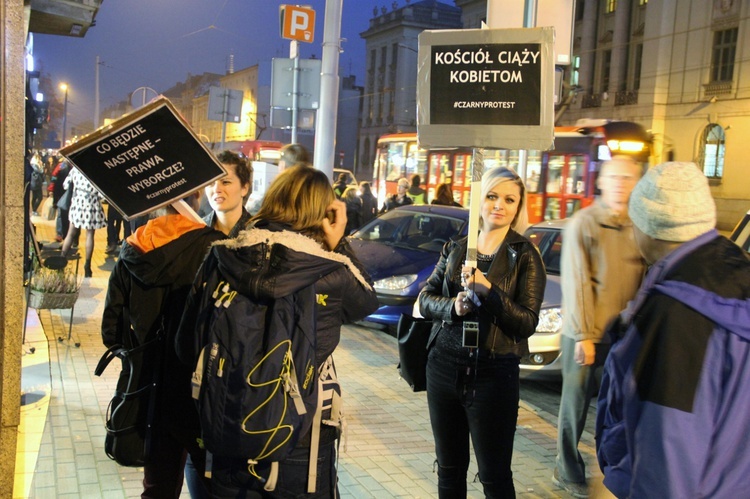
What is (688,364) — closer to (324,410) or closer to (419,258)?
(324,410)

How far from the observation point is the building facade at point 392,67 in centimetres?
6244

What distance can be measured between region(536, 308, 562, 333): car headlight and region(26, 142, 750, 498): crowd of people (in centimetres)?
214

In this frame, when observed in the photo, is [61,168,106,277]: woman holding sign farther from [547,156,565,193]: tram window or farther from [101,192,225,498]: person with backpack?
[547,156,565,193]: tram window

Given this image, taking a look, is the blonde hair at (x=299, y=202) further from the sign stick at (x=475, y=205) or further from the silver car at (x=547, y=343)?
the silver car at (x=547, y=343)

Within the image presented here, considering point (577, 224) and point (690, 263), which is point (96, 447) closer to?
point (577, 224)

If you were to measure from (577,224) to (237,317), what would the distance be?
2504 mm

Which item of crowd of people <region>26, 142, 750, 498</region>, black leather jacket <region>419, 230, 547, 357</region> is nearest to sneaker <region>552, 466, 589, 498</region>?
crowd of people <region>26, 142, 750, 498</region>

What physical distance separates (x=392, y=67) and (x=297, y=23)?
178ft

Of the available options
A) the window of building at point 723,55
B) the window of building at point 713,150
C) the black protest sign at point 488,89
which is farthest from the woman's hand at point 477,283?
the window of building at point 723,55

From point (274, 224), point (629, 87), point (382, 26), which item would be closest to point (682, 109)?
point (629, 87)

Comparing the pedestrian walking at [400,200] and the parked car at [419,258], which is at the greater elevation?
the pedestrian walking at [400,200]

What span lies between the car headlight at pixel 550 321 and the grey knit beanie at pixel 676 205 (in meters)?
4.74

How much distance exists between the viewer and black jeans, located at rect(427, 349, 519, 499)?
3.66m

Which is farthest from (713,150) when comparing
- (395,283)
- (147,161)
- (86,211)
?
(147,161)
